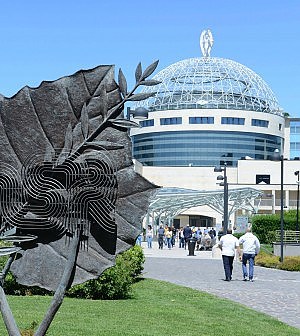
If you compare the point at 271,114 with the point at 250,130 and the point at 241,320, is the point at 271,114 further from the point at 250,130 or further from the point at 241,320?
the point at 241,320

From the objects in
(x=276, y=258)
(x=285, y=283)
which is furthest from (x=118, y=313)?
(x=276, y=258)

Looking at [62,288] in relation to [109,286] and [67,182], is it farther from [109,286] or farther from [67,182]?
[109,286]

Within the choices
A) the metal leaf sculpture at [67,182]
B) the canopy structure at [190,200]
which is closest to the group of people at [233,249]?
the metal leaf sculpture at [67,182]

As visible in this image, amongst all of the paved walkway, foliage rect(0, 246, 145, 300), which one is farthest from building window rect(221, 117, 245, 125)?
foliage rect(0, 246, 145, 300)

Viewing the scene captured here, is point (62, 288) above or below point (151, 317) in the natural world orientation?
above

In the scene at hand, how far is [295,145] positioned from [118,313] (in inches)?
4564

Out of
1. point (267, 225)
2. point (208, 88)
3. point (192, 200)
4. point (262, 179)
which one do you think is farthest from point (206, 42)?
point (267, 225)

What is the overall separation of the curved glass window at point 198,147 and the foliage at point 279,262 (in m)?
71.7

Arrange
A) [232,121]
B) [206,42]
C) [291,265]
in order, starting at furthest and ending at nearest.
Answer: [206,42] → [232,121] → [291,265]

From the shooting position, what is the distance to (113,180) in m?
6.13

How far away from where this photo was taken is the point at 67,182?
611 centimetres

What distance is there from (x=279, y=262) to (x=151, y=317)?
55.2ft

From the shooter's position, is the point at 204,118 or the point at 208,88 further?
the point at 208,88

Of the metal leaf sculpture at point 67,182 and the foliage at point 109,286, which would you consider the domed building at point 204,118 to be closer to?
the foliage at point 109,286
